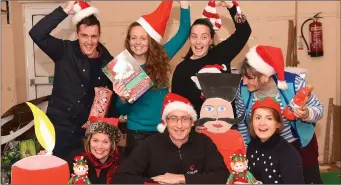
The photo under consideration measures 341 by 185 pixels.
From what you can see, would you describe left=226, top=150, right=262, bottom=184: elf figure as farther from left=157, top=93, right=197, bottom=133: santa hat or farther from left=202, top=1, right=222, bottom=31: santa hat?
left=202, top=1, right=222, bottom=31: santa hat

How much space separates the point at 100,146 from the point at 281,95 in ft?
3.69

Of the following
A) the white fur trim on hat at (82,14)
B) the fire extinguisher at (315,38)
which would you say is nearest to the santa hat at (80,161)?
the white fur trim on hat at (82,14)

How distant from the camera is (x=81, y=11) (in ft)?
9.60

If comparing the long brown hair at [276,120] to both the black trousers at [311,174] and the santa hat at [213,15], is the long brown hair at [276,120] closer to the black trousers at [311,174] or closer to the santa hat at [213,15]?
the black trousers at [311,174]

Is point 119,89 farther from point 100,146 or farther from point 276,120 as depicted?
point 276,120

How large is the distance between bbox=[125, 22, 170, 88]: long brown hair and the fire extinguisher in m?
2.45

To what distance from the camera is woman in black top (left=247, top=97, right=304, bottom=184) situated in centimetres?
222

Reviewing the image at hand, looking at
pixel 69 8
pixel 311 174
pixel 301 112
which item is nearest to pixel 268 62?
pixel 301 112

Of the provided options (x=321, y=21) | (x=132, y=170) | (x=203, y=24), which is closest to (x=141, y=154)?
(x=132, y=170)

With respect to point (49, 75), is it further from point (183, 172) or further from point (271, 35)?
point (183, 172)

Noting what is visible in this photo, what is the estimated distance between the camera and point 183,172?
7.88ft

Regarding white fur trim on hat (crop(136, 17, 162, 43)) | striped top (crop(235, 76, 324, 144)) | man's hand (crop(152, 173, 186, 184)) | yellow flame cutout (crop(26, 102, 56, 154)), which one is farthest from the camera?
white fur trim on hat (crop(136, 17, 162, 43))

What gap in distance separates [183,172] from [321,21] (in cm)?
316

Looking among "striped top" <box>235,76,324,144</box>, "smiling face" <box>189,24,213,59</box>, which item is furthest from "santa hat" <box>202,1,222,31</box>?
"striped top" <box>235,76,324,144</box>
